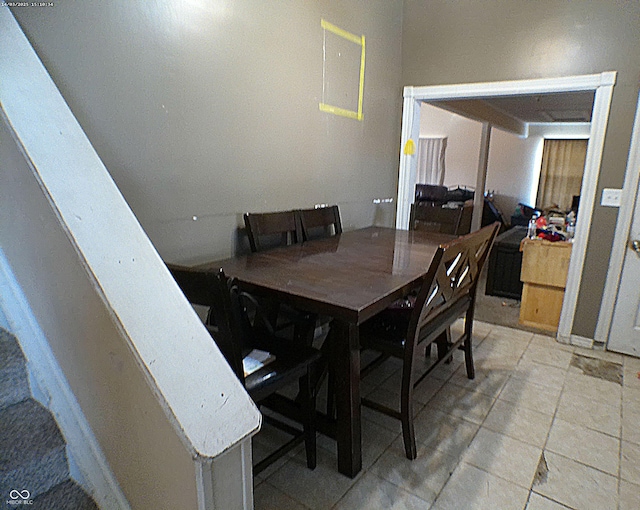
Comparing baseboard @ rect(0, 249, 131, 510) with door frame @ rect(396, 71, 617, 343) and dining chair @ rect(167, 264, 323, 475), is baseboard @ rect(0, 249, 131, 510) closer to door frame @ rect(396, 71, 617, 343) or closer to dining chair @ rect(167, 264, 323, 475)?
dining chair @ rect(167, 264, 323, 475)

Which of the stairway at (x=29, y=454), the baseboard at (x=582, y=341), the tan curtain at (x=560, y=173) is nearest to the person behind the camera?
the stairway at (x=29, y=454)

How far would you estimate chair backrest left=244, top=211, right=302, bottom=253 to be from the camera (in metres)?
2.12

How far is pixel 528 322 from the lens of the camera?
126 inches

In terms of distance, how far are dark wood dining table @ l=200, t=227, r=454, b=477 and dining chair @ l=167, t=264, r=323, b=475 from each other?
0.11 meters

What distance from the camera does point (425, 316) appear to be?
1.67 metres

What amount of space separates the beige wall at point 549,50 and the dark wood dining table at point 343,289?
154 centimetres

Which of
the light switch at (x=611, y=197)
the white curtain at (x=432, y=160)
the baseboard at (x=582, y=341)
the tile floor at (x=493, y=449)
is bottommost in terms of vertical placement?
the tile floor at (x=493, y=449)

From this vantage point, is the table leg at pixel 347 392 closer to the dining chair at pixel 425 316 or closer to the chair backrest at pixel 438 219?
the dining chair at pixel 425 316

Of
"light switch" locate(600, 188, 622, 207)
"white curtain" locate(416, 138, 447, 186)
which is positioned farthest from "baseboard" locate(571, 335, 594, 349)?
"white curtain" locate(416, 138, 447, 186)

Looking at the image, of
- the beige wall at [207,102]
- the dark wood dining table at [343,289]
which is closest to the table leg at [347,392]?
the dark wood dining table at [343,289]

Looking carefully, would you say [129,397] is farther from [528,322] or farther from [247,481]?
[528,322]

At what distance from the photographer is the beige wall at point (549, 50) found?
248 centimetres

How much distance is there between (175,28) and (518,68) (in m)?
2.37

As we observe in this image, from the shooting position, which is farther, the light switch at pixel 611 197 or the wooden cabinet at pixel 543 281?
the wooden cabinet at pixel 543 281
